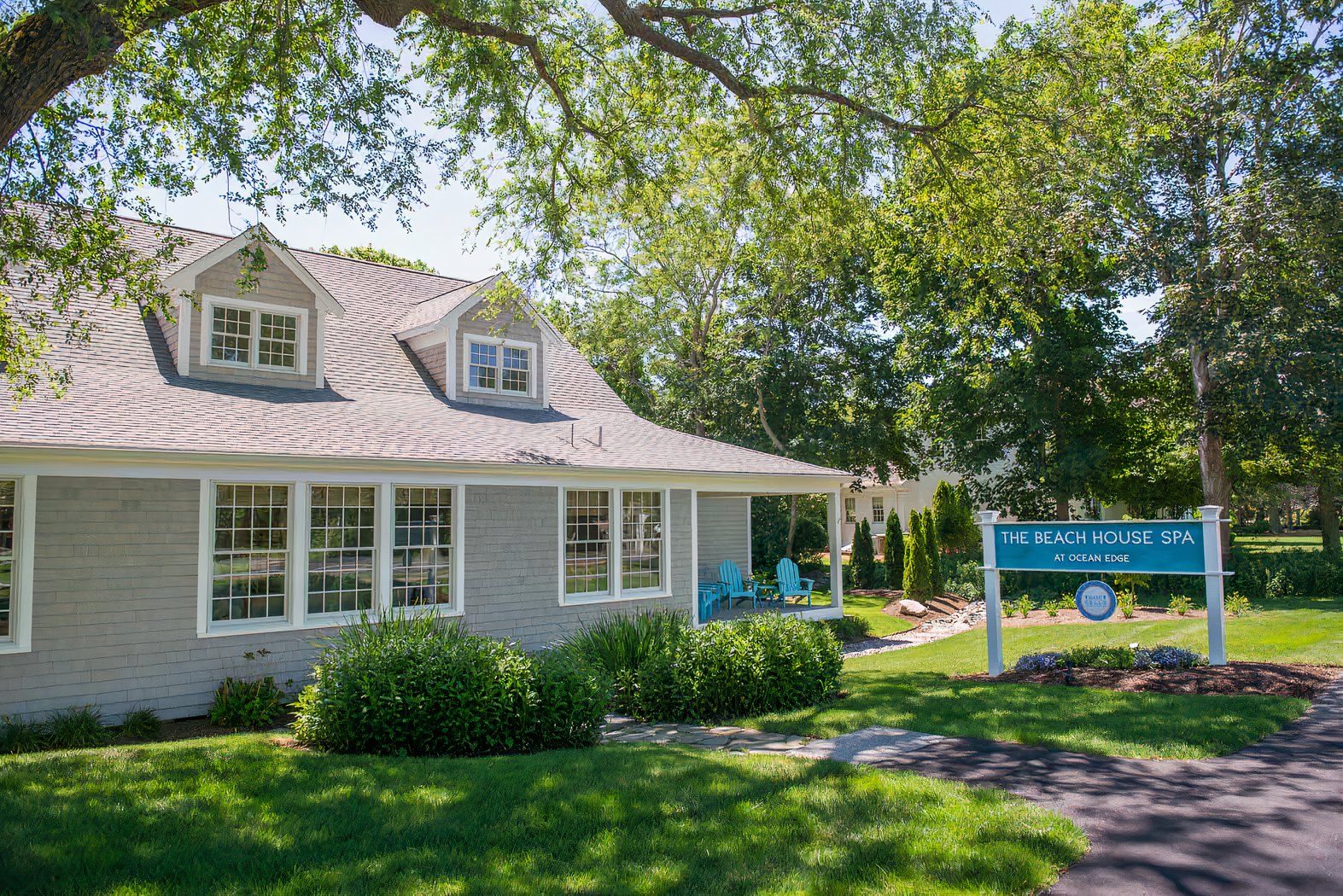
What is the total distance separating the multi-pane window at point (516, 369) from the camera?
15836 mm

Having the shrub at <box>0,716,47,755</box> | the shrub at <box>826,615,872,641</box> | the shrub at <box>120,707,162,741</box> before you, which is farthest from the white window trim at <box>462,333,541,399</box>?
the shrub at <box>0,716,47,755</box>

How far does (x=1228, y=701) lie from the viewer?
800 centimetres

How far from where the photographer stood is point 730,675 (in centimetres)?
881

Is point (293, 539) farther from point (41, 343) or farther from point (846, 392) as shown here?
point (846, 392)

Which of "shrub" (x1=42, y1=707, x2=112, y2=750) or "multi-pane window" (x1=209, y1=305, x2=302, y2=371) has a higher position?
"multi-pane window" (x1=209, y1=305, x2=302, y2=371)

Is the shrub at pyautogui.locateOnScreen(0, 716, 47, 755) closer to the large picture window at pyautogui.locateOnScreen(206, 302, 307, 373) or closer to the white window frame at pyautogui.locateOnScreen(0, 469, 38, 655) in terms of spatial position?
the white window frame at pyautogui.locateOnScreen(0, 469, 38, 655)

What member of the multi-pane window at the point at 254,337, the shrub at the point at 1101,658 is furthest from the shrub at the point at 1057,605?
the multi-pane window at the point at 254,337

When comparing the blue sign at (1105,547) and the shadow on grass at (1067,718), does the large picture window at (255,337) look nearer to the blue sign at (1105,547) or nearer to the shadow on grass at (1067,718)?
the shadow on grass at (1067,718)

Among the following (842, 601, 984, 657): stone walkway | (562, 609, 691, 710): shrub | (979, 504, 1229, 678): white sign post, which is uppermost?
(979, 504, 1229, 678): white sign post

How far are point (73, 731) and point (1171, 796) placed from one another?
9564 mm

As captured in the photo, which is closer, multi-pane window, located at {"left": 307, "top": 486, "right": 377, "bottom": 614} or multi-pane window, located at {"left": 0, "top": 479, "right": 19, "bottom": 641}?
multi-pane window, located at {"left": 0, "top": 479, "right": 19, "bottom": 641}

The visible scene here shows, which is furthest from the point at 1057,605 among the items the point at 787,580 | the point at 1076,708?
the point at 1076,708

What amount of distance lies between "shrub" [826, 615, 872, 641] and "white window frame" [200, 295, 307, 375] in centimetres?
1048

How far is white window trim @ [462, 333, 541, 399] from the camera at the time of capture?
15.1 m
